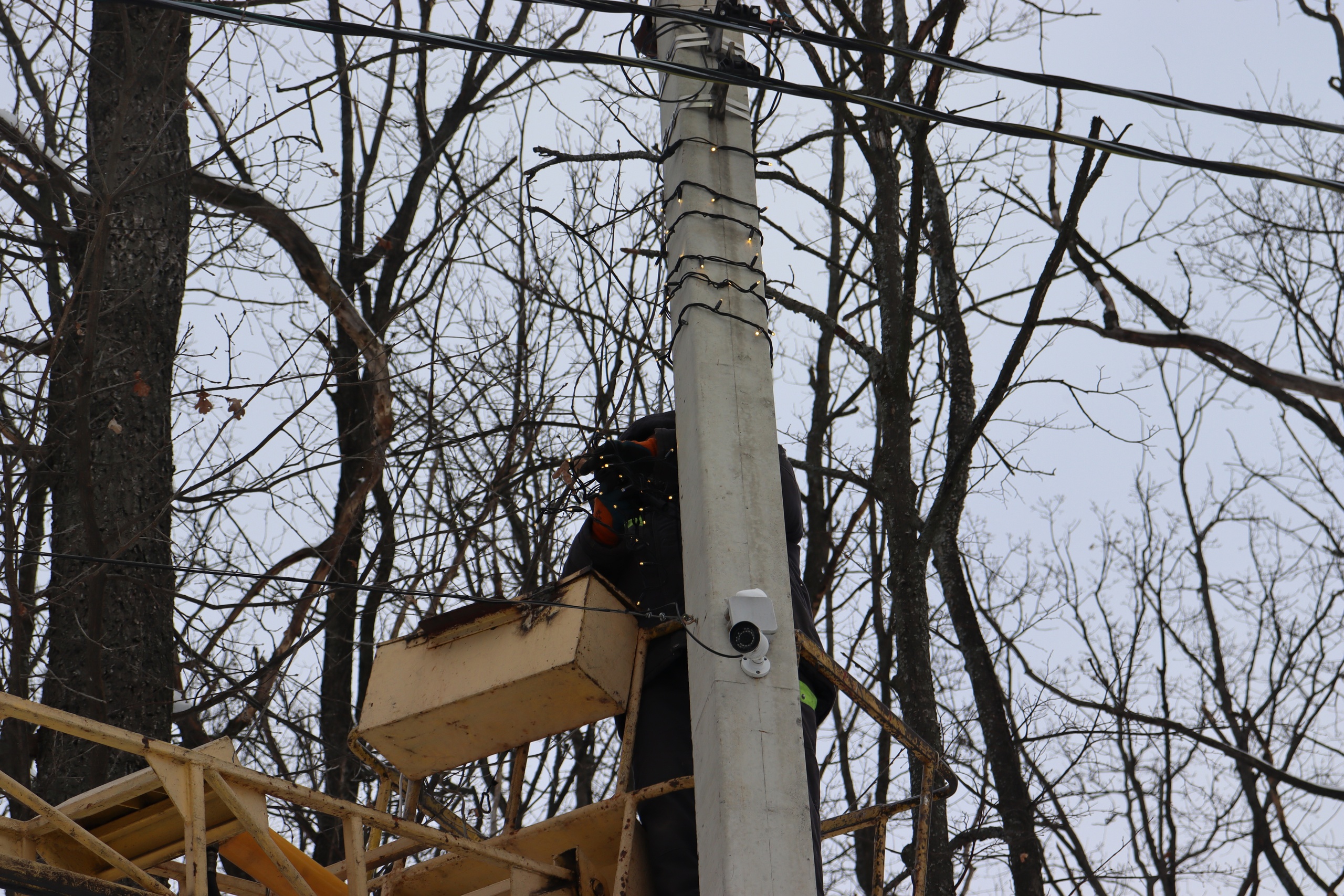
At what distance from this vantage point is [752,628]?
3.91 m

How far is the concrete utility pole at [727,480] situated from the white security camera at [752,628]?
0.03 metres

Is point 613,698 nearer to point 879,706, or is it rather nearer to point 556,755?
point 879,706

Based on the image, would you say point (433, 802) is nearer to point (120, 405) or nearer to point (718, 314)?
point (718, 314)

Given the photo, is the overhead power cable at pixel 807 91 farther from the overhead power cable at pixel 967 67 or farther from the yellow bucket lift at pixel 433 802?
the yellow bucket lift at pixel 433 802

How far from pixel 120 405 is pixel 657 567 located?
3696 millimetres

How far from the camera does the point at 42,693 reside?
645cm

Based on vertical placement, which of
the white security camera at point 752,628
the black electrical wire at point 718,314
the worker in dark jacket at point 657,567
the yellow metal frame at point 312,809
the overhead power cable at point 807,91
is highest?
the overhead power cable at point 807,91

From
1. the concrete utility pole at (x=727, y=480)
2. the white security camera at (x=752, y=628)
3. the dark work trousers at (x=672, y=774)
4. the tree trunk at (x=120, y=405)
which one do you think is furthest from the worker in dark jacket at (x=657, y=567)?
the tree trunk at (x=120, y=405)

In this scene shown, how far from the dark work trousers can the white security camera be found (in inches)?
17.1

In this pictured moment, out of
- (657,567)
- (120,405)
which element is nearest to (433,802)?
(657,567)

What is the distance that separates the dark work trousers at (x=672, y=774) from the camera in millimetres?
4332

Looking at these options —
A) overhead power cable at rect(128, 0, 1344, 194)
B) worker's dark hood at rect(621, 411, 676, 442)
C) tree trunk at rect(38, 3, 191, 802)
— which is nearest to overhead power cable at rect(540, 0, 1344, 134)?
overhead power cable at rect(128, 0, 1344, 194)

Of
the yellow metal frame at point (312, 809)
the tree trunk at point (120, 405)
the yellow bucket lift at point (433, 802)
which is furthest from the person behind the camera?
the tree trunk at point (120, 405)

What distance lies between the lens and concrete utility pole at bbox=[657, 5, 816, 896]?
3660mm
